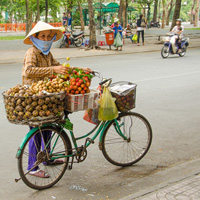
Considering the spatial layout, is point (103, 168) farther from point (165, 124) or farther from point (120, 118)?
point (165, 124)

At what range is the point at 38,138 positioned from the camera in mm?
3908

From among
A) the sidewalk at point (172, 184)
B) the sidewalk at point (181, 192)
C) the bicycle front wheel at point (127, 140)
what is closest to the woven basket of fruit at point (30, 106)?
the bicycle front wheel at point (127, 140)

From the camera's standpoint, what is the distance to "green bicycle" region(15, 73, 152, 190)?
3852mm

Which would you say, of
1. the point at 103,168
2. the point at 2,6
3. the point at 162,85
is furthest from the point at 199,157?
the point at 2,6

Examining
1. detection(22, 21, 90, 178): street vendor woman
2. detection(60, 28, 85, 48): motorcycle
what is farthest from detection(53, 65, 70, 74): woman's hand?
detection(60, 28, 85, 48): motorcycle

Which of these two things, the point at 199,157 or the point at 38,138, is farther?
the point at 199,157

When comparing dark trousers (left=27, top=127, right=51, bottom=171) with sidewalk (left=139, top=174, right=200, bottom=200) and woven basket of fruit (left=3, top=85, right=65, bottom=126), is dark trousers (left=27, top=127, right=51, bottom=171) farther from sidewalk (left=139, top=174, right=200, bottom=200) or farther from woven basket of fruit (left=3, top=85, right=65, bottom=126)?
sidewalk (left=139, top=174, right=200, bottom=200)

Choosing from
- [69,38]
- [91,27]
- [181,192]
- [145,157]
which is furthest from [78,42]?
[181,192]

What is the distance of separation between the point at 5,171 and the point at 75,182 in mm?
914

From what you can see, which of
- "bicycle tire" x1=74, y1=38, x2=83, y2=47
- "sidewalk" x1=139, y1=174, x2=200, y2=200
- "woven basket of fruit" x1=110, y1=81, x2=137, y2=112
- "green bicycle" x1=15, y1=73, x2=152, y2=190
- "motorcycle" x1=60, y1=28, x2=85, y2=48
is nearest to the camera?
"sidewalk" x1=139, y1=174, x2=200, y2=200

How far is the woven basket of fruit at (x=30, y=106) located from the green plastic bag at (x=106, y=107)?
0.57 metres

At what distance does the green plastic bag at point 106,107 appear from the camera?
404 centimetres

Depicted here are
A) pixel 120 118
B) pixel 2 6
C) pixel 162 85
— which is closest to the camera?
pixel 120 118

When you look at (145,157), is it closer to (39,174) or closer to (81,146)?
(81,146)
